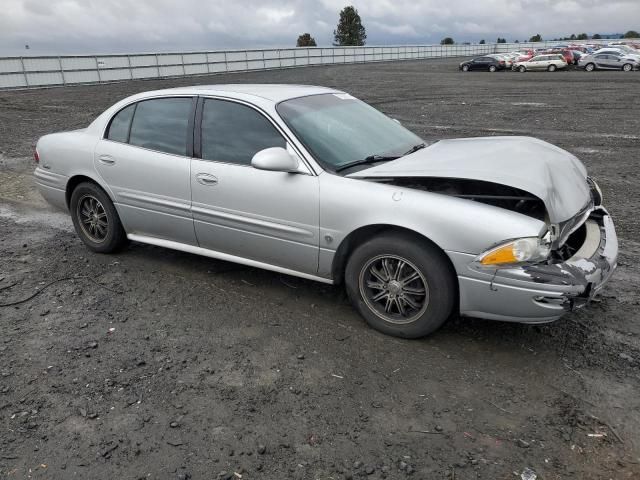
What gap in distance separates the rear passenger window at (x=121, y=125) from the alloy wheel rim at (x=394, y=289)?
8.60 feet

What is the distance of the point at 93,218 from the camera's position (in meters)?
5.18

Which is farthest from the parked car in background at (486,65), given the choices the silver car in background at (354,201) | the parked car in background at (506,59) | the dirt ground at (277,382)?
the silver car in background at (354,201)

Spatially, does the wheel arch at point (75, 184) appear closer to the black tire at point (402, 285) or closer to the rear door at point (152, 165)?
the rear door at point (152, 165)

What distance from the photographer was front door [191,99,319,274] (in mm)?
3811

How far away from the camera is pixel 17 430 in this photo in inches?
113

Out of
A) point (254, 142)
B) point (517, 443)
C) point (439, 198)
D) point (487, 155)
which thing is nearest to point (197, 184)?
point (254, 142)

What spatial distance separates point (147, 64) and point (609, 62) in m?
28.8

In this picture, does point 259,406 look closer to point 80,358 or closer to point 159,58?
point 80,358

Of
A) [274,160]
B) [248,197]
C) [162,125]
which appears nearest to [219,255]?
[248,197]

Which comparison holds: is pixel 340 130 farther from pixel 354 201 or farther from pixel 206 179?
pixel 206 179

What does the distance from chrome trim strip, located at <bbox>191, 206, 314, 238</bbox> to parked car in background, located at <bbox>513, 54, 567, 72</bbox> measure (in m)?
37.7

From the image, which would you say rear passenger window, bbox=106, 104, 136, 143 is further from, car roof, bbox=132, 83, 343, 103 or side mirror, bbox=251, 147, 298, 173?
side mirror, bbox=251, 147, 298, 173

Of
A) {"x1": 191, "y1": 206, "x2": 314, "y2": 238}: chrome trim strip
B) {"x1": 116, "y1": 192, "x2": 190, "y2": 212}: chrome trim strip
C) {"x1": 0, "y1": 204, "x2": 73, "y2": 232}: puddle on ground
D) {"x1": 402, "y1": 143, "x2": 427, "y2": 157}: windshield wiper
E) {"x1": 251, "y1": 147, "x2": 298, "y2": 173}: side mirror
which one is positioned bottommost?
{"x1": 0, "y1": 204, "x2": 73, "y2": 232}: puddle on ground

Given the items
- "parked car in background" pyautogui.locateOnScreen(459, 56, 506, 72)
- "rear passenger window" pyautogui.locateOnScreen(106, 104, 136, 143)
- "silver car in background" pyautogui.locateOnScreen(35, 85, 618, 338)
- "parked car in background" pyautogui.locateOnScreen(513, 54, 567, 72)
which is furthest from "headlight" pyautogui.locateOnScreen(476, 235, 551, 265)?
"parked car in background" pyautogui.locateOnScreen(459, 56, 506, 72)
